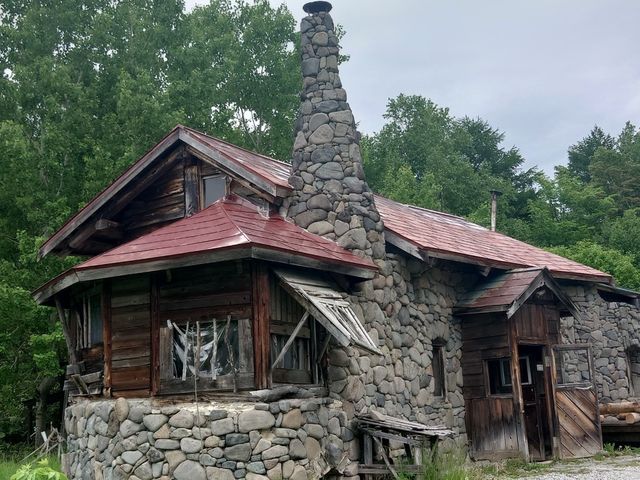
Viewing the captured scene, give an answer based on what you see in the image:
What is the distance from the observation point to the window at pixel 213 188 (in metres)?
13.9

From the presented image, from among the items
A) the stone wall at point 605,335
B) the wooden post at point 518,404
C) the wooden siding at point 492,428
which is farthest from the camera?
the stone wall at point 605,335

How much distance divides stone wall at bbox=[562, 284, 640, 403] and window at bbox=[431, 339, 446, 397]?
4842mm

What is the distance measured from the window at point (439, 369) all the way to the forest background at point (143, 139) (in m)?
9.66

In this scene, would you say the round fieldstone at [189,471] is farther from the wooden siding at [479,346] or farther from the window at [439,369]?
the wooden siding at [479,346]

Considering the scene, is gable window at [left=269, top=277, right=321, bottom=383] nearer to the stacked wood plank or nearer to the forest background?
the stacked wood plank

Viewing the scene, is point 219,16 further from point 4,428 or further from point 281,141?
point 4,428

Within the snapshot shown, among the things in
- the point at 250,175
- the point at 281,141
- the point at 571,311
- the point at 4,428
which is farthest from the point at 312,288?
the point at 281,141

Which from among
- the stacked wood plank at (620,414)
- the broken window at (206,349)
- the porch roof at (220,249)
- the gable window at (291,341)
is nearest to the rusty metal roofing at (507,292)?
the stacked wood plank at (620,414)

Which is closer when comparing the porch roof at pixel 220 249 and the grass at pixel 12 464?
the porch roof at pixel 220 249

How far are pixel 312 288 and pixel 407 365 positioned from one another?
10.2 feet

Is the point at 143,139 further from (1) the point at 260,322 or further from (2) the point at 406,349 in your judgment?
(1) the point at 260,322

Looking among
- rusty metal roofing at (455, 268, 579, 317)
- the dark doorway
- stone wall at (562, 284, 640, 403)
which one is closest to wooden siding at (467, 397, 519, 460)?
the dark doorway

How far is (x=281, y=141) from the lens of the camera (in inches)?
1348

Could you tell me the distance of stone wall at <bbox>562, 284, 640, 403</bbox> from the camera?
19.1 meters
